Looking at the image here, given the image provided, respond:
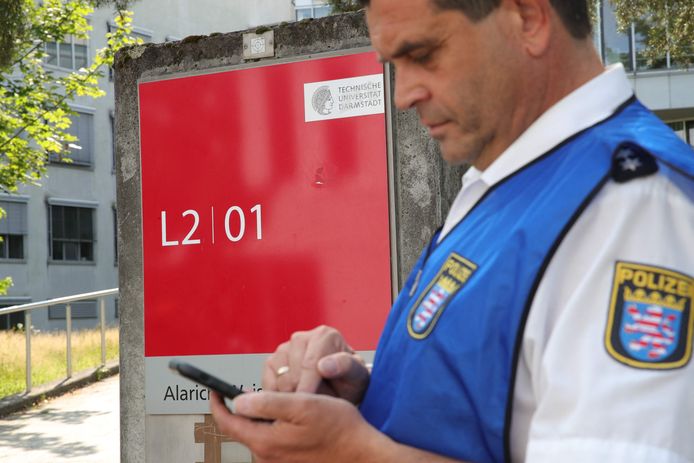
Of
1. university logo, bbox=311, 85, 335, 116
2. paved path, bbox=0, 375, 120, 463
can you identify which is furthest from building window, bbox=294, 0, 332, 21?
university logo, bbox=311, 85, 335, 116

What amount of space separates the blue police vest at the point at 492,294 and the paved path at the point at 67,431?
758 centimetres

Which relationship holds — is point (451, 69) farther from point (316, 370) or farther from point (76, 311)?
point (76, 311)

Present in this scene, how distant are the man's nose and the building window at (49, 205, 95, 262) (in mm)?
29998

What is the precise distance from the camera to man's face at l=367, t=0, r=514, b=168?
138 centimetres

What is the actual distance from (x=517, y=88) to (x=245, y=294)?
3.23 meters

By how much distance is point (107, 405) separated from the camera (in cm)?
1116

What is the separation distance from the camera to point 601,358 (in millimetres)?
1125

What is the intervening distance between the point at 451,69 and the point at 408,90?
86 millimetres

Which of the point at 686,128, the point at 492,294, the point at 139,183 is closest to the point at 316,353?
the point at 492,294

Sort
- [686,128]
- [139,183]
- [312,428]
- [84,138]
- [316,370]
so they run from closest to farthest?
[312,428] → [316,370] → [139,183] → [686,128] → [84,138]

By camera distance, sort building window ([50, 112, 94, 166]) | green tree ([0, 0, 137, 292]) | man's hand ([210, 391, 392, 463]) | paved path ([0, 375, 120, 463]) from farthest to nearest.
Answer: building window ([50, 112, 94, 166])
green tree ([0, 0, 137, 292])
paved path ([0, 375, 120, 463])
man's hand ([210, 391, 392, 463])

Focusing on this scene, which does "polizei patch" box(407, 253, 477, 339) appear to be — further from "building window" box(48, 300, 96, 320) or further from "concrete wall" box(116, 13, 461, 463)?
"building window" box(48, 300, 96, 320)

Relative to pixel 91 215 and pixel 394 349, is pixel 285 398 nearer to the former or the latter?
pixel 394 349

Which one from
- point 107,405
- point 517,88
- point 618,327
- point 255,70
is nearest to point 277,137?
point 255,70
